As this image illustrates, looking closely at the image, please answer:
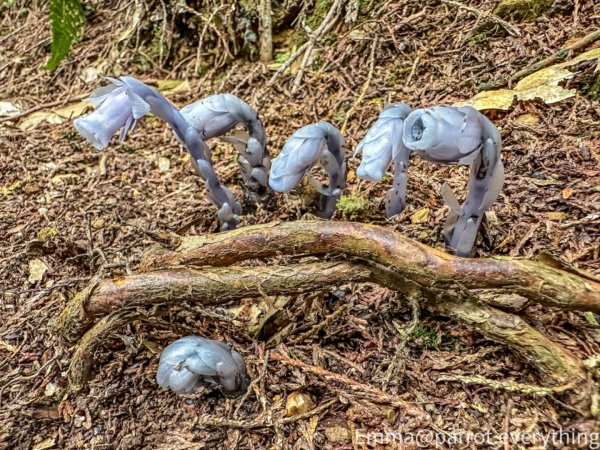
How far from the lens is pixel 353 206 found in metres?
1.93

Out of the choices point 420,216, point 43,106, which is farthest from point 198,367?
point 43,106

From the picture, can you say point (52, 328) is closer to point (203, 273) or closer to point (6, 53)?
point (203, 273)

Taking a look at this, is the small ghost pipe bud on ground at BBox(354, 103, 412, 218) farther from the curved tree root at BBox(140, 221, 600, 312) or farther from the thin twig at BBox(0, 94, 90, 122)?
the thin twig at BBox(0, 94, 90, 122)

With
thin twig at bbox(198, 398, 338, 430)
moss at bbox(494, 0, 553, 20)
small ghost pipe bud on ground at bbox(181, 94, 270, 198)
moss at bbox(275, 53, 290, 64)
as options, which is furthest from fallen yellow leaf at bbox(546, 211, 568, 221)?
moss at bbox(275, 53, 290, 64)

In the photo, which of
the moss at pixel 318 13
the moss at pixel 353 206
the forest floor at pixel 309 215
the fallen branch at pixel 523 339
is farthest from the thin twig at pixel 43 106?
the fallen branch at pixel 523 339

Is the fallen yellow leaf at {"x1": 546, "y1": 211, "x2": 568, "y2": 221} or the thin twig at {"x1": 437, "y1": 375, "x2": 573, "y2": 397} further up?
the fallen yellow leaf at {"x1": 546, "y1": 211, "x2": 568, "y2": 221}

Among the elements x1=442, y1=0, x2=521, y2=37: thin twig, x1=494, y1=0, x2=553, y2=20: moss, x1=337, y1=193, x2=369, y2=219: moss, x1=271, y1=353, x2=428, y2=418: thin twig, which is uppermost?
x1=494, y1=0, x2=553, y2=20: moss

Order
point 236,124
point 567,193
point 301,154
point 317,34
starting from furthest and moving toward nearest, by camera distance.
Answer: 1. point 317,34
2. point 236,124
3. point 567,193
4. point 301,154

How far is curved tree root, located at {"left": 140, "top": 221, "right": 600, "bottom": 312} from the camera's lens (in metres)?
1.24

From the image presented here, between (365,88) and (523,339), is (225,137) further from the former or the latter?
(523,339)

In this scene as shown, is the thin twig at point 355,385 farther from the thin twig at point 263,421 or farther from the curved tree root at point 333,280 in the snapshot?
the curved tree root at point 333,280

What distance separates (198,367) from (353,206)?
888mm

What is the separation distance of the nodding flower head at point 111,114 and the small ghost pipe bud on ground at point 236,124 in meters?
0.24

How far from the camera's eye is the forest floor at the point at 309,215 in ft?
4.39
